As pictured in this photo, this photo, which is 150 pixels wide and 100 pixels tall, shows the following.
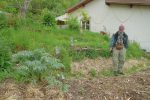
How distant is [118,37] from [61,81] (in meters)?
3.45

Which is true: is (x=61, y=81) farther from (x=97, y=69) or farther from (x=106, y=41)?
(x=106, y=41)

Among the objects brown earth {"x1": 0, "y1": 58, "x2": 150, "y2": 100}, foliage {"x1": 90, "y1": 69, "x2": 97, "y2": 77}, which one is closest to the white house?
foliage {"x1": 90, "y1": 69, "x2": 97, "y2": 77}

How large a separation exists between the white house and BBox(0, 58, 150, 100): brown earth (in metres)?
9.58

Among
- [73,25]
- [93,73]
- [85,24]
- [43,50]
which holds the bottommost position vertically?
[93,73]

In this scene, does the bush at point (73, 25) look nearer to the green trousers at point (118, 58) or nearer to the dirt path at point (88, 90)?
the green trousers at point (118, 58)

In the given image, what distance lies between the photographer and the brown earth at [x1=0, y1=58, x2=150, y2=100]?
9.31 meters

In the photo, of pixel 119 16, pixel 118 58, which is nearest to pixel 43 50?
pixel 118 58

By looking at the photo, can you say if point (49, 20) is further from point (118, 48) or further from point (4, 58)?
point (4, 58)

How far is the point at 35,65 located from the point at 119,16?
13.3 meters

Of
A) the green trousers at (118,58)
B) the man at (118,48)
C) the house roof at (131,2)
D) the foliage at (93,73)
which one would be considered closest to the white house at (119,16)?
the house roof at (131,2)

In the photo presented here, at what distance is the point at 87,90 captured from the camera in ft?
32.6

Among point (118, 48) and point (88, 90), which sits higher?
point (118, 48)

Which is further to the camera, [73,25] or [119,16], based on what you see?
[119,16]

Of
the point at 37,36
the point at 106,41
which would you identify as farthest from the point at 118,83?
the point at 106,41
